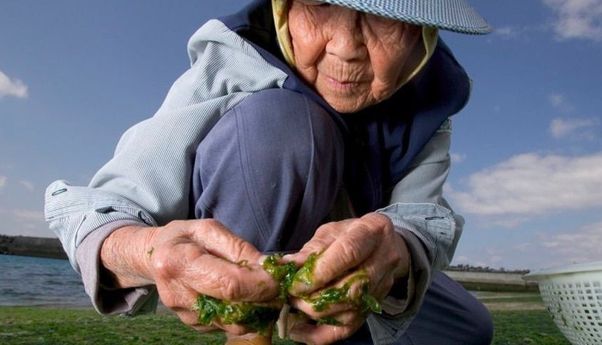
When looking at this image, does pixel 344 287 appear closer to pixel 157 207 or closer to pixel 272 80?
pixel 157 207

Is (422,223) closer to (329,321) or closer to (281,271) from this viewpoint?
(329,321)

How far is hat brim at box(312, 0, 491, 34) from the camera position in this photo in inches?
55.5

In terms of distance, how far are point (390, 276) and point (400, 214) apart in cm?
53

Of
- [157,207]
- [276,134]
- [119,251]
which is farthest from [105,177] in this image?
[276,134]

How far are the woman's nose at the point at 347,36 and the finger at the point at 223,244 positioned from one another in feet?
2.18

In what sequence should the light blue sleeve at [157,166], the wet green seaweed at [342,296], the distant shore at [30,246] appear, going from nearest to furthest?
the wet green seaweed at [342,296] < the light blue sleeve at [157,166] < the distant shore at [30,246]

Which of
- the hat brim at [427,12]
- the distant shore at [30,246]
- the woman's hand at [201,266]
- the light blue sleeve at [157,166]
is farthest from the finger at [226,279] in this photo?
the distant shore at [30,246]

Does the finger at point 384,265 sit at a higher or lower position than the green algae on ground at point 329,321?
higher

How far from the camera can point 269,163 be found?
5.38 feet

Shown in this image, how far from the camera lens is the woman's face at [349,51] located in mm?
1594

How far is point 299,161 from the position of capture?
1.65 meters

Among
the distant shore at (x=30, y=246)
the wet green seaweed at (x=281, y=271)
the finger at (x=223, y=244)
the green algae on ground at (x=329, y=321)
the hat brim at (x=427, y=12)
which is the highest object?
the hat brim at (x=427, y=12)

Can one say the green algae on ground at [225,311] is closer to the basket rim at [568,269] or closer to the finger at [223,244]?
the finger at [223,244]

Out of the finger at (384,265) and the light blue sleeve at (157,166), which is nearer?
the finger at (384,265)
